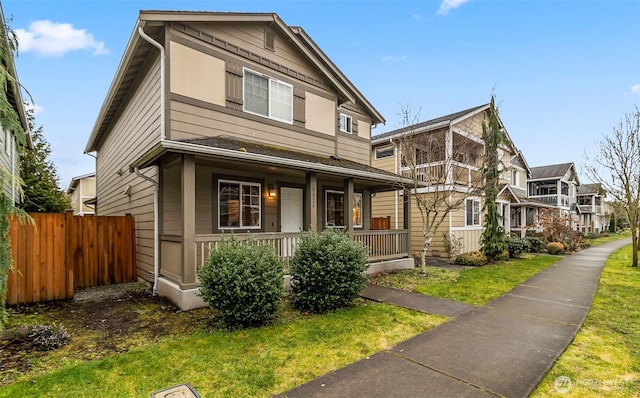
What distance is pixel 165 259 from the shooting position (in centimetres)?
721

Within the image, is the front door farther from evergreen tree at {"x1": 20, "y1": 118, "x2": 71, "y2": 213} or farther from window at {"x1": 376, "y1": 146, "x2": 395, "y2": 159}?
evergreen tree at {"x1": 20, "y1": 118, "x2": 71, "y2": 213}

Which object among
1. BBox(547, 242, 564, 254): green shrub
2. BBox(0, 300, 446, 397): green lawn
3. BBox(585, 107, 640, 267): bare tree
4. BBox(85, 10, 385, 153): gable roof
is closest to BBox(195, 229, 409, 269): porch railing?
BBox(0, 300, 446, 397): green lawn

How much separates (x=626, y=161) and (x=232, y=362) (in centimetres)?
1616

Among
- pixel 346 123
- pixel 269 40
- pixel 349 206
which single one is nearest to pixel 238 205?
pixel 349 206

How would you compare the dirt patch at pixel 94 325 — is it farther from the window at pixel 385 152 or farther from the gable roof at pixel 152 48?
the window at pixel 385 152

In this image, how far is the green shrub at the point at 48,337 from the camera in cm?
432

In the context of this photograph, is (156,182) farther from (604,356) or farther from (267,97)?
(604,356)

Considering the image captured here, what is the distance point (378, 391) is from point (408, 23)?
16.1 m

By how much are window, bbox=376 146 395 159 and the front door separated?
786 cm

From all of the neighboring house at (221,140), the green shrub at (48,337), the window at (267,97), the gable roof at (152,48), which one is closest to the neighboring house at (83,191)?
the gable roof at (152,48)

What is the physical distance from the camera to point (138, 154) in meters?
8.82

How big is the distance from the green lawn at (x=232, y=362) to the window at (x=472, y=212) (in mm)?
10904

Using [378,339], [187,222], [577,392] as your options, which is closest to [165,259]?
[187,222]

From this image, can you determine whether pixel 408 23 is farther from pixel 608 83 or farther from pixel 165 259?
pixel 165 259
